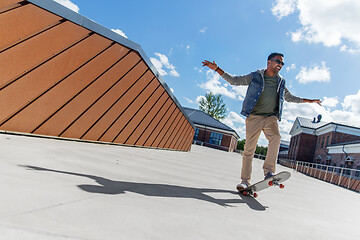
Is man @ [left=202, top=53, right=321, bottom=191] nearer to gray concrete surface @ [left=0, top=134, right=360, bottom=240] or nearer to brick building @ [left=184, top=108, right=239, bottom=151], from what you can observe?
gray concrete surface @ [left=0, top=134, right=360, bottom=240]

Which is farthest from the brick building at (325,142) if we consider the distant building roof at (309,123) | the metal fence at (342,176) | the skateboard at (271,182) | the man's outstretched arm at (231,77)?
the skateboard at (271,182)

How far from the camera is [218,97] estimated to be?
203ft

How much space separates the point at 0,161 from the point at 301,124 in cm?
4639

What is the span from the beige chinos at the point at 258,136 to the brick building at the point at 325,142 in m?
26.1

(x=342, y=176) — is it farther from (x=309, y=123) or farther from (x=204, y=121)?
(x=309, y=123)

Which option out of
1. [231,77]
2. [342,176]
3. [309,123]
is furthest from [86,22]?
[309,123]

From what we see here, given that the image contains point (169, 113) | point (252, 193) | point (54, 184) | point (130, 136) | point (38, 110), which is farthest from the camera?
point (169, 113)

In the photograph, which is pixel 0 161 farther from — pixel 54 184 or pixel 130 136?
pixel 130 136

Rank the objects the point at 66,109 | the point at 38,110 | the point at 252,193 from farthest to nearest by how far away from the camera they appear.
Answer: the point at 66,109 → the point at 38,110 → the point at 252,193

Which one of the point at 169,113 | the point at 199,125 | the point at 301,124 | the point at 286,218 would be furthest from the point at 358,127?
the point at 286,218

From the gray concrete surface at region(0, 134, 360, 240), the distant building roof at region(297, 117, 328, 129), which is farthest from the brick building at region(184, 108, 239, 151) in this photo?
the gray concrete surface at region(0, 134, 360, 240)

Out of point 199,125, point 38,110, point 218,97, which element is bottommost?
point 38,110

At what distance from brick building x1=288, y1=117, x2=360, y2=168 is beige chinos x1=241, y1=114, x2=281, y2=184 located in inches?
1026

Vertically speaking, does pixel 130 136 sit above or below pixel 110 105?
below
